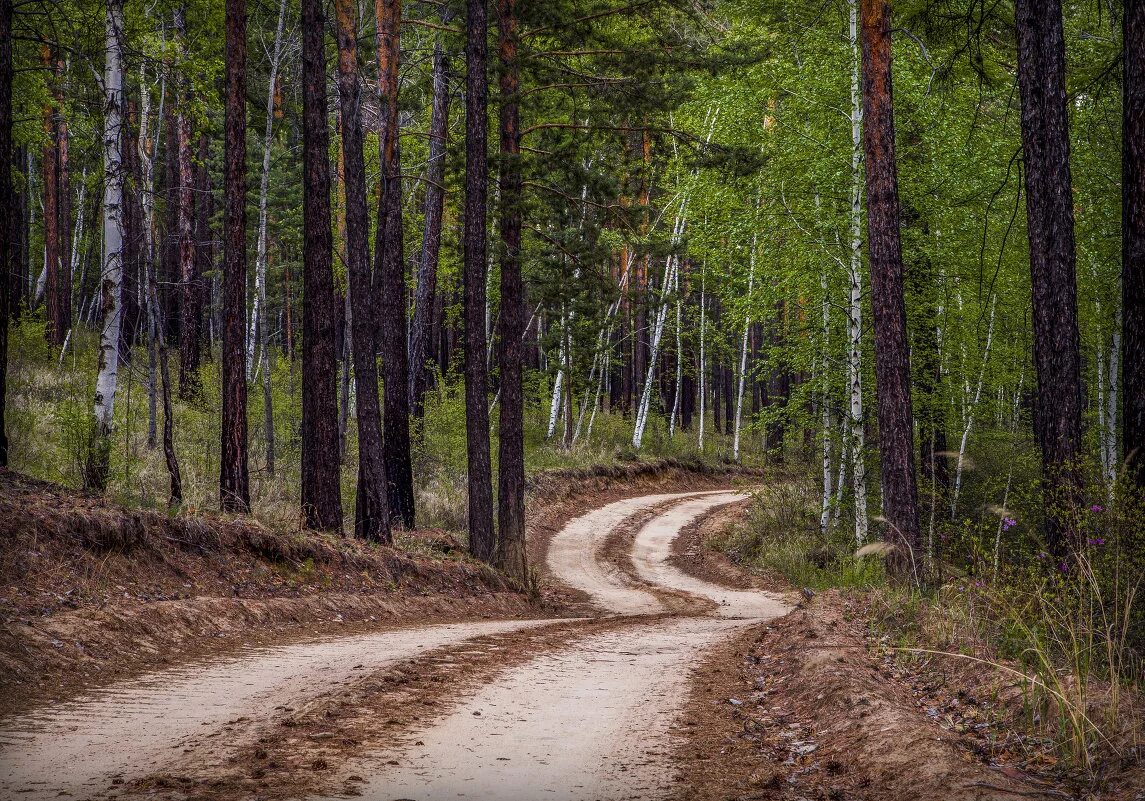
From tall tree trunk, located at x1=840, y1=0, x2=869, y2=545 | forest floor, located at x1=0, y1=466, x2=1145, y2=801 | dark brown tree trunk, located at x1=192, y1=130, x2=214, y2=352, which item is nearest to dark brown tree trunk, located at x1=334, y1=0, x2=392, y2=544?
forest floor, located at x1=0, y1=466, x2=1145, y2=801

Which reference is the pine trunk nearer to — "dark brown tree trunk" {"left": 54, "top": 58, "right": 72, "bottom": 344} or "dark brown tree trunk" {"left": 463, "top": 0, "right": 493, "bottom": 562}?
"dark brown tree trunk" {"left": 463, "top": 0, "right": 493, "bottom": 562}

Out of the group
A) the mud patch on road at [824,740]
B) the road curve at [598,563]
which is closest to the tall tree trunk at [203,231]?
the road curve at [598,563]

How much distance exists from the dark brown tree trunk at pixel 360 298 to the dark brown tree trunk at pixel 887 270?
783 cm

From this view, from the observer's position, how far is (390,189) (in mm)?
16484

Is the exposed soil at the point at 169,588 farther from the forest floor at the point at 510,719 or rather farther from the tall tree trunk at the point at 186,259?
the tall tree trunk at the point at 186,259

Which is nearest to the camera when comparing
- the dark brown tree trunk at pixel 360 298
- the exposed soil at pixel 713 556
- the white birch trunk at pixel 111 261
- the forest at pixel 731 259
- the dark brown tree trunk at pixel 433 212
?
the forest at pixel 731 259

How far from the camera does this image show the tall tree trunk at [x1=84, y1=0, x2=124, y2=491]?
11742 millimetres

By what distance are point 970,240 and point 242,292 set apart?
14233 millimetres

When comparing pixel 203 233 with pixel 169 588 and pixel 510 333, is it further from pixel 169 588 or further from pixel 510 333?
pixel 169 588

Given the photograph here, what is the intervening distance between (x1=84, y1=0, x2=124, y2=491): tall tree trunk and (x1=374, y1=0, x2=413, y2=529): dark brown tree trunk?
4.90 meters

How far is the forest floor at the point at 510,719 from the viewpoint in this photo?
4418mm

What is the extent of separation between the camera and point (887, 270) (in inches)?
515

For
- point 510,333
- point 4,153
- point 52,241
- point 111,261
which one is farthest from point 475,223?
point 52,241

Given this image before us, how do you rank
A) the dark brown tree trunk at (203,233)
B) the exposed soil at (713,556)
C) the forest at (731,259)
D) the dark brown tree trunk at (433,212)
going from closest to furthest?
the forest at (731,259), the dark brown tree trunk at (433,212), the exposed soil at (713,556), the dark brown tree trunk at (203,233)
